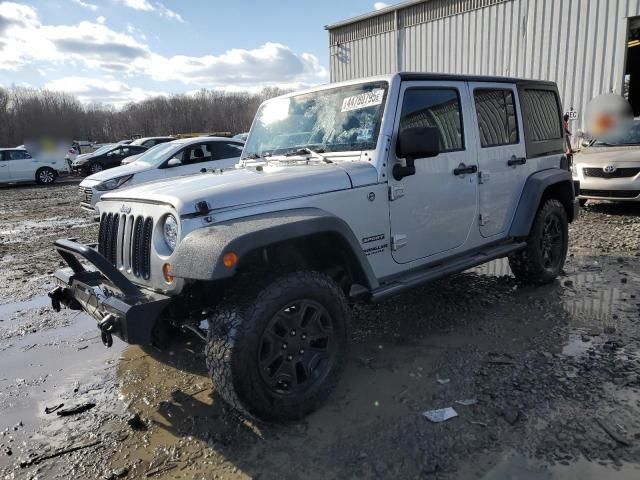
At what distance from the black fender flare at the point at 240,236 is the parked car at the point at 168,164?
6913 mm

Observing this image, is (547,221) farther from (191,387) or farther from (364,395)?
(191,387)

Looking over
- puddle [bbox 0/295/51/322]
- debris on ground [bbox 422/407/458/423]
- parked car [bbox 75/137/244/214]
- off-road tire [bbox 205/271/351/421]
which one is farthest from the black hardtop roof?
parked car [bbox 75/137/244/214]

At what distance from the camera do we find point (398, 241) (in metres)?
3.48

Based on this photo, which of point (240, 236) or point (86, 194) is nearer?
point (240, 236)

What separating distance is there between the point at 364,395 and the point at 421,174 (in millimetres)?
1625

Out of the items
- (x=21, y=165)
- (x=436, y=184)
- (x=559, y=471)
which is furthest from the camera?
(x=21, y=165)

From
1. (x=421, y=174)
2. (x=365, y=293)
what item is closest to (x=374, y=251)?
(x=365, y=293)

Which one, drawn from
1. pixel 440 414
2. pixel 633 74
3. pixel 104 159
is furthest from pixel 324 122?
pixel 633 74

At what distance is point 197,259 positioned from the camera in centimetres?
243

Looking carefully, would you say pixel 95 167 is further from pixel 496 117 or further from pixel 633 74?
pixel 633 74

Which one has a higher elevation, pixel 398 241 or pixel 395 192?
pixel 395 192

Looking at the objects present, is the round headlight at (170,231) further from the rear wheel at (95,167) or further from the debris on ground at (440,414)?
the rear wheel at (95,167)

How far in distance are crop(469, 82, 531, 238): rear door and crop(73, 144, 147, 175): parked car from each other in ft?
58.7

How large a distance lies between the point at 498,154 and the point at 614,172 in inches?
211
